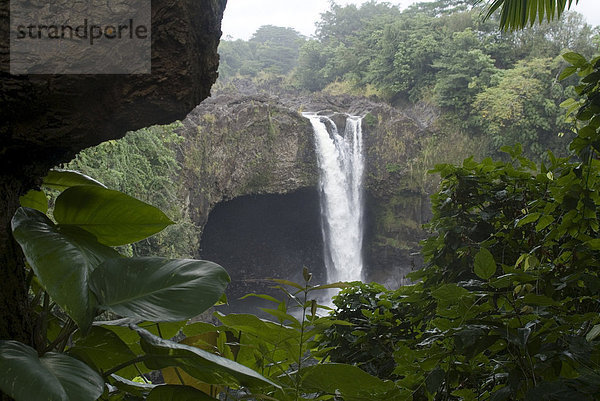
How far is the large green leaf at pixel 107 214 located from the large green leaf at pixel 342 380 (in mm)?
284

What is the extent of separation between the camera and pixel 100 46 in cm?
61

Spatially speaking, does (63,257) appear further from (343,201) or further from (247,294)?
(343,201)

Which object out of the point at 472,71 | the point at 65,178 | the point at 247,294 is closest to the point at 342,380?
the point at 65,178

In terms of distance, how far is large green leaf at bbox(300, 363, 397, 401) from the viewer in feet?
1.86

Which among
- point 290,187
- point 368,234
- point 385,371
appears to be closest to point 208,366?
point 385,371

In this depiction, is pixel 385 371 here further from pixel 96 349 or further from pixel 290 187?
pixel 290 187

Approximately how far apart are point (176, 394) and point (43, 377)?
0.58 ft

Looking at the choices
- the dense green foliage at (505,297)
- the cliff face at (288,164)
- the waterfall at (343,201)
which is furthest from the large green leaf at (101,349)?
the waterfall at (343,201)

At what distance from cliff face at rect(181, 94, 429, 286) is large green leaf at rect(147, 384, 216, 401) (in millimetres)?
8607

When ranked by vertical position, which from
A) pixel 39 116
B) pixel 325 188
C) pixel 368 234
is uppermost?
pixel 39 116

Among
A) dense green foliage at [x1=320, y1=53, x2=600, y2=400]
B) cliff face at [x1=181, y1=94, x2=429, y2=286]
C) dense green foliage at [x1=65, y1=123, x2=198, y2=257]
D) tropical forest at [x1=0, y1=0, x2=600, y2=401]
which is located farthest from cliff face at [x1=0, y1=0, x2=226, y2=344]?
cliff face at [x1=181, y1=94, x2=429, y2=286]

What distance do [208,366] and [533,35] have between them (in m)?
15.2

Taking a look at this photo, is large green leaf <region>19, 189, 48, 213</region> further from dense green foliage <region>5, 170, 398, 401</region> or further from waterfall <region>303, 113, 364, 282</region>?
waterfall <region>303, 113, 364, 282</region>

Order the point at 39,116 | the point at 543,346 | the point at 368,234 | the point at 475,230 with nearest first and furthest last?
1. the point at 39,116
2. the point at 543,346
3. the point at 475,230
4. the point at 368,234
